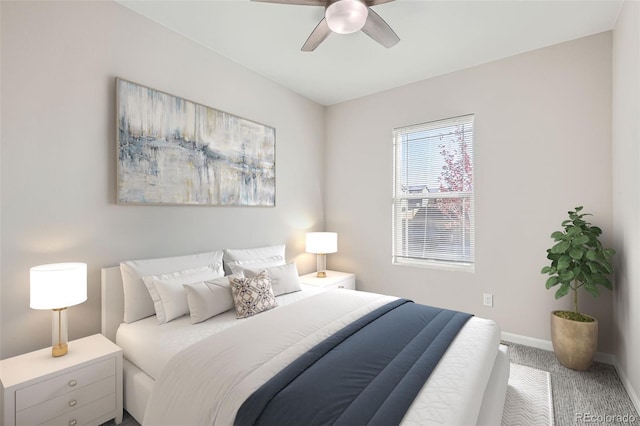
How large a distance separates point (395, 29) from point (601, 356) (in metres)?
3.28

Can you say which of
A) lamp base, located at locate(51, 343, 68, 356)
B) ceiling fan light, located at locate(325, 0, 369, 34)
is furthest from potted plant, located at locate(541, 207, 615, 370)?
lamp base, located at locate(51, 343, 68, 356)

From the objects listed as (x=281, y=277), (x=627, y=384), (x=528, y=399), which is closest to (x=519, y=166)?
(x=627, y=384)

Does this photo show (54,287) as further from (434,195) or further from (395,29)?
(434,195)

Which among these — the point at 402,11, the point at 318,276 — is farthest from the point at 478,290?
the point at 402,11

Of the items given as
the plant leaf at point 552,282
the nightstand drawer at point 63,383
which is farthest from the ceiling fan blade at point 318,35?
the plant leaf at point 552,282

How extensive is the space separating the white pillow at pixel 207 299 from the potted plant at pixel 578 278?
264cm

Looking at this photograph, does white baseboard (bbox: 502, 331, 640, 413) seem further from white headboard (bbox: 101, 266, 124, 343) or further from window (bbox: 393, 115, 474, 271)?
white headboard (bbox: 101, 266, 124, 343)

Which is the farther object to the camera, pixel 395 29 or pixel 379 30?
pixel 395 29

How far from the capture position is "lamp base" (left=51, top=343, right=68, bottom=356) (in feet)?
5.77

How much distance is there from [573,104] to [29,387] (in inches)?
171

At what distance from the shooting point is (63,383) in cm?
164

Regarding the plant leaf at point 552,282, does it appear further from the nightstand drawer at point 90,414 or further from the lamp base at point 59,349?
the lamp base at point 59,349

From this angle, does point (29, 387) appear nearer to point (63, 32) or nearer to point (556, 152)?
point (63, 32)

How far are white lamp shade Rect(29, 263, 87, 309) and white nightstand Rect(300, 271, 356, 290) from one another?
84.4 inches
